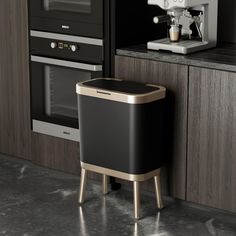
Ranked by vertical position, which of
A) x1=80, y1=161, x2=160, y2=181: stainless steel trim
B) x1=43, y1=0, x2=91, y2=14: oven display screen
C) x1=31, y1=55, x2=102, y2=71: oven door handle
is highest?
x1=43, y1=0, x2=91, y2=14: oven display screen

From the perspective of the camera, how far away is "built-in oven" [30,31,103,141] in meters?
4.22

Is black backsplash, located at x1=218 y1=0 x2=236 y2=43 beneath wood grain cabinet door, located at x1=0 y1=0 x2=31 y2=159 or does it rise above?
above

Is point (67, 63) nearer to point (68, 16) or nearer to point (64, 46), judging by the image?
point (64, 46)

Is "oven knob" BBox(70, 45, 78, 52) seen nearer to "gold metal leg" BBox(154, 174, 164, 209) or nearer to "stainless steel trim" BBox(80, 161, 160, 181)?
"stainless steel trim" BBox(80, 161, 160, 181)

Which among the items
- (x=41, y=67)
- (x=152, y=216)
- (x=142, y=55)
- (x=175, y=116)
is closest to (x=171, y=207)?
(x=152, y=216)

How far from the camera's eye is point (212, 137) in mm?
3840

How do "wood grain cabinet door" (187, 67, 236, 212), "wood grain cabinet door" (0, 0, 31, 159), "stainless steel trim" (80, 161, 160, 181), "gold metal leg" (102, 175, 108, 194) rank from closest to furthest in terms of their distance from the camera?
"wood grain cabinet door" (187, 67, 236, 212) → "stainless steel trim" (80, 161, 160, 181) → "gold metal leg" (102, 175, 108, 194) → "wood grain cabinet door" (0, 0, 31, 159)

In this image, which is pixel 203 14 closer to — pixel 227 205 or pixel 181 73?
pixel 181 73

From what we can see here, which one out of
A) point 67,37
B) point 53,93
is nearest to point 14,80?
point 53,93

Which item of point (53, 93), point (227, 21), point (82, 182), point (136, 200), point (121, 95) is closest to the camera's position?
point (121, 95)

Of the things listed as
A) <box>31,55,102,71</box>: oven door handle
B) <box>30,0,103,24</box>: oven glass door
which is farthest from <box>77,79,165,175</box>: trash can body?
<box>30,0,103,24</box>: oven glass door

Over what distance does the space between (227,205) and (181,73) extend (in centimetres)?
69

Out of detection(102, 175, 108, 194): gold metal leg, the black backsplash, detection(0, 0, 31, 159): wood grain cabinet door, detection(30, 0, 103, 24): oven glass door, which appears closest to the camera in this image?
detection(30, 0, 103, 24): oven glass door

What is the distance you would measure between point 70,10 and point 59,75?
0.39 m
